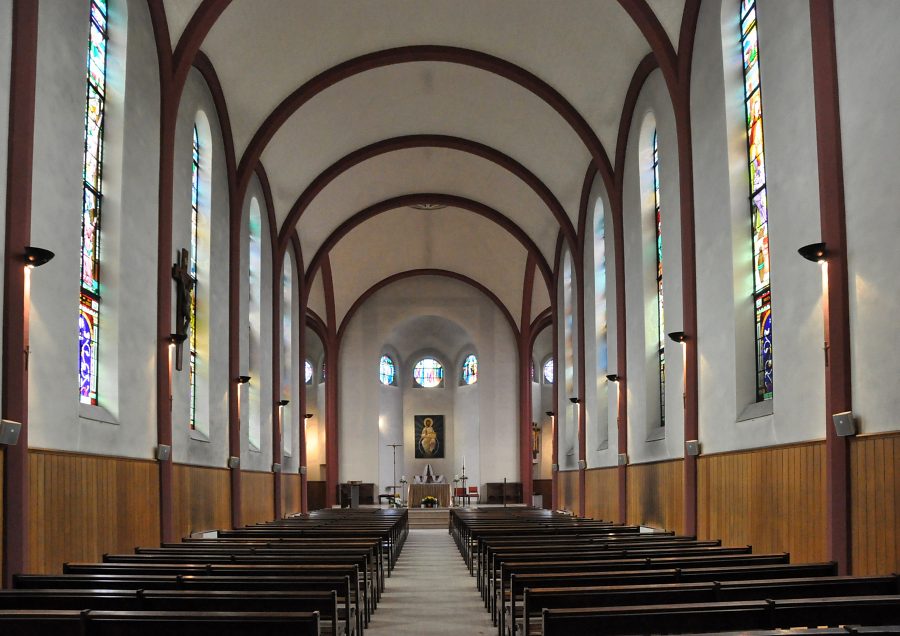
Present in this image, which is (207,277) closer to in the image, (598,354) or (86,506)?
(86,506)

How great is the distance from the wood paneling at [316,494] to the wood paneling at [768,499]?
2365 centimetres

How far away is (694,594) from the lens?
532cm

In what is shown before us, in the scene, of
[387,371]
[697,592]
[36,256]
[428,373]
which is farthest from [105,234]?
[428,373]

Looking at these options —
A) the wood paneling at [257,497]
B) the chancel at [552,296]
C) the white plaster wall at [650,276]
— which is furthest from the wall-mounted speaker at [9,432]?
the wood paneling at [257,497]

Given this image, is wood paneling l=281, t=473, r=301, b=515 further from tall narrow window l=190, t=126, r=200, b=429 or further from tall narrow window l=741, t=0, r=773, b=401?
tall narrow window l=741, t=0, r=773, b=401

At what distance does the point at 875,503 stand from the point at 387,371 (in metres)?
30.2

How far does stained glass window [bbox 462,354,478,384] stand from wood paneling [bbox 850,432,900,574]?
28722 mm

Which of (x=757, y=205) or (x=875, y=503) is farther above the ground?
(x=757, y=205)

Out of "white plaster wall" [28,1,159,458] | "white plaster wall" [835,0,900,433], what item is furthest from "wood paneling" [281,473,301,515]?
"white plaster wall" [835,0,900,433]

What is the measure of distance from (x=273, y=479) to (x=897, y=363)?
1575cm

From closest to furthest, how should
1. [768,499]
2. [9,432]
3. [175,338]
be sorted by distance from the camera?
[9,432] → [768,499] → [175,338]

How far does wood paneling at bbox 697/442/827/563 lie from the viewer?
8.70 m

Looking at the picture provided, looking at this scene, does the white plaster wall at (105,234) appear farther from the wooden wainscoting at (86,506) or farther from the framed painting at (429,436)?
the framed painting at (429,436)

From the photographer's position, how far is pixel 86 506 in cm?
952
